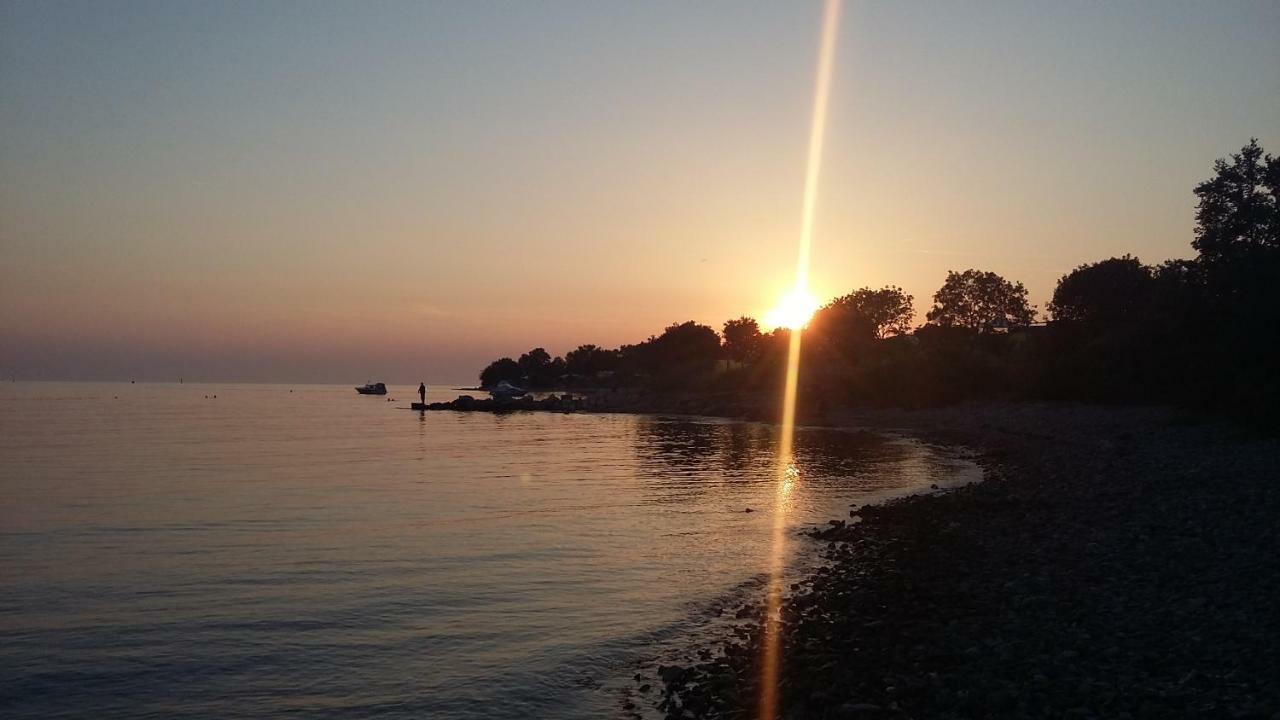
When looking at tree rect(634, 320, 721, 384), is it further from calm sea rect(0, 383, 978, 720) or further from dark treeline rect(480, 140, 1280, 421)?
calm sea rect(0, 383, 978, 720)

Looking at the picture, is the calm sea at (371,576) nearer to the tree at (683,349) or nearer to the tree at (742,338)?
the tree at (742,338)

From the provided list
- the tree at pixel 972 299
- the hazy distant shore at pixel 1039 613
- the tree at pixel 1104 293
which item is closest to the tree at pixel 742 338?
the tree at pixel 972 299

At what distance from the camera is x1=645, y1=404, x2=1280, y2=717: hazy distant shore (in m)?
9.90

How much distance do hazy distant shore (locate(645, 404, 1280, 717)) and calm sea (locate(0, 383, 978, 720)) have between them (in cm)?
225

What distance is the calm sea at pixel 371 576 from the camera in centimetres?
1240

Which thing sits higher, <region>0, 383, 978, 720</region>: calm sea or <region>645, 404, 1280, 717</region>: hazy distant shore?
<region>645, 404, 1280, 717</region>: hazy distant shore

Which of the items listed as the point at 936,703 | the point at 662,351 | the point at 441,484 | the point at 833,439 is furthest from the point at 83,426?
the point at 662,351

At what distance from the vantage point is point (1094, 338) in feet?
248

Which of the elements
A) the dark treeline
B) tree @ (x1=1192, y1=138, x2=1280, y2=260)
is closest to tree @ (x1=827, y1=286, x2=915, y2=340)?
the dark treeline

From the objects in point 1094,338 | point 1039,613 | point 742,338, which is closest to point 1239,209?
point 1094,338

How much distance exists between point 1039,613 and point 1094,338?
7105cm

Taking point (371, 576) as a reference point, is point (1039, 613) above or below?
above

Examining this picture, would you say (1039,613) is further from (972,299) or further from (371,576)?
(972,299)

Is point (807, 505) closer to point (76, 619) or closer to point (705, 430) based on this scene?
point (76, 619)
